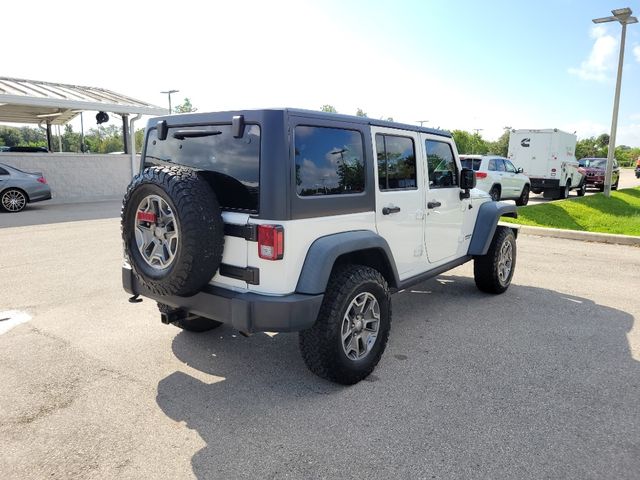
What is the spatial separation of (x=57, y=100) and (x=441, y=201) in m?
15.6

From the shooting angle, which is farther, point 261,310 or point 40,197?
point 40,197

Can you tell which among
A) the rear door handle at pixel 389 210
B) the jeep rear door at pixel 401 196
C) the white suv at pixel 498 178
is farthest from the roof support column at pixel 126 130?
the rear door handle at pixel 389 210

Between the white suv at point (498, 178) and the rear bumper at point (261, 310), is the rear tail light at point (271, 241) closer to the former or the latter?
the rear bumper at point (261, 310)

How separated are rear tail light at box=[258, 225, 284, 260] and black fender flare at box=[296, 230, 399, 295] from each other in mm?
240

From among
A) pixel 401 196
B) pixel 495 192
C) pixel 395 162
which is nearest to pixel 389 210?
pixel 401 196

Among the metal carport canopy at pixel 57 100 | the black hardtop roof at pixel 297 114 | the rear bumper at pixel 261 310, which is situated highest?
the metal carport canopy at pixel 57 100

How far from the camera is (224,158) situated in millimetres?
3146

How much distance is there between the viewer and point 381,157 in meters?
3.80

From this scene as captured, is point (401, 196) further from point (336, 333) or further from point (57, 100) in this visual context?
point (57, 100)

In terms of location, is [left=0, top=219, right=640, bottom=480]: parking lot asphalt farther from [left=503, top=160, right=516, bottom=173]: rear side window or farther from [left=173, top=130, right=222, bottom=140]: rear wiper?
[left=503, top=160, right=516, bottom=173]: rear side window

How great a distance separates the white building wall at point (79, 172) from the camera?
15.7 meters

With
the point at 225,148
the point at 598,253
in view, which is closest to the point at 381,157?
the point at 225,148

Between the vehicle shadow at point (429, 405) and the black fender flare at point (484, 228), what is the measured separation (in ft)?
3.14

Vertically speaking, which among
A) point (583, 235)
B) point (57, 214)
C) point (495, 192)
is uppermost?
point (495, 192)
